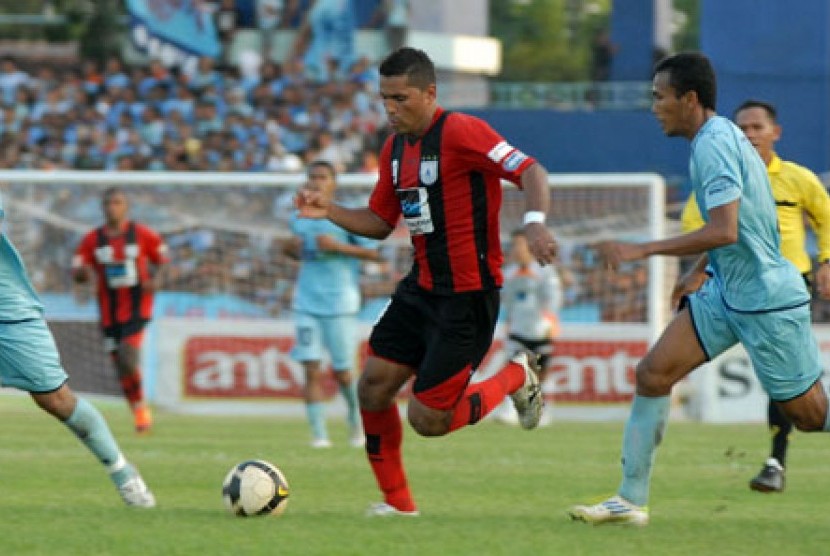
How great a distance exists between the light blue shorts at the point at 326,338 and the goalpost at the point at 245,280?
406cm

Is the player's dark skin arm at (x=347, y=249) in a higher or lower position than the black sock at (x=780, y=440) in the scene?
higher

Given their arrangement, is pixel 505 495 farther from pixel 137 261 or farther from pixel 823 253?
pixel 137 261

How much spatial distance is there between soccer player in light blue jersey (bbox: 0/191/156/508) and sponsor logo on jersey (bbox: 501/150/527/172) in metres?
2.32

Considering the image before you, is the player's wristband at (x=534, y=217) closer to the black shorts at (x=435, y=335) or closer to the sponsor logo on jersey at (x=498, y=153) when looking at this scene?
the sponsor logo on jersey at (x=498, y=153)

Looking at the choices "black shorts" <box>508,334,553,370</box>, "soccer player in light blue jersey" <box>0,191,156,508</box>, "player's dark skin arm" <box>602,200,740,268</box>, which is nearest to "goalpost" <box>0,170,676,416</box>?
"black shorts" <box>508,334,553,370</box>

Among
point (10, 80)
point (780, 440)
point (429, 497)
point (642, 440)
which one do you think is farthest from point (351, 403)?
point (10, 80)

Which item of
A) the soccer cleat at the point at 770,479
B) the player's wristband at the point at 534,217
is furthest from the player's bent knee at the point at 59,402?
the soccer cleat at the point at 770,479

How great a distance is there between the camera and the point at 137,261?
53.8ft

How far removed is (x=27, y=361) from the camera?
8.70 m

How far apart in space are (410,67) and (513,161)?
2.15 ft

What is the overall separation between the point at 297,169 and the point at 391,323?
1648 centimetres

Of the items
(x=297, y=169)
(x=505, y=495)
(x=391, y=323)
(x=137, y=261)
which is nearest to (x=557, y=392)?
(x=137, y=261)

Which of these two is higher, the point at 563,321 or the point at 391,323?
the point at 391,323

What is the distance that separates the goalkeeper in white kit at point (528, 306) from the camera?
59.3ft
